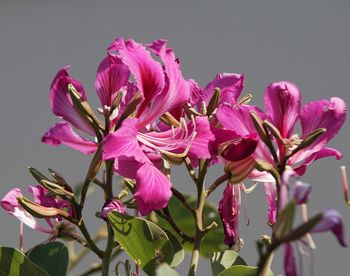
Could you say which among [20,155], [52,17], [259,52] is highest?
[52,17]

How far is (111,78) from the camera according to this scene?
1.97ft

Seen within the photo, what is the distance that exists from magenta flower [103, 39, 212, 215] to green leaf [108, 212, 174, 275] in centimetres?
3

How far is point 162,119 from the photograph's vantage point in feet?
2.08

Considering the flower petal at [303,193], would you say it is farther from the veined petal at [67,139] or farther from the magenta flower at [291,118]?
the veined petal at [67,139]

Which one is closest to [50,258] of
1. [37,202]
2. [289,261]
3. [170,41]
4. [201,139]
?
[37,202]

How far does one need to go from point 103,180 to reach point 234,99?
106 mm

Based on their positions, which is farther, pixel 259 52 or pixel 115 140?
pixel 259 52

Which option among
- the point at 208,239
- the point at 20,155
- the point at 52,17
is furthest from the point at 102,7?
the point at 208,239

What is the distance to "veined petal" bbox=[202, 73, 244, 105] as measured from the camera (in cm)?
63

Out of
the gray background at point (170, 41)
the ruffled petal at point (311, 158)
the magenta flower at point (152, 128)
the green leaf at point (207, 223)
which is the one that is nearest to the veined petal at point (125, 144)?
Answer: the magenta flower at point (152, 128)

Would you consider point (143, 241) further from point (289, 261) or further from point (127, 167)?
point (289, 261)

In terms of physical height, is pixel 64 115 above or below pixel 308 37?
above

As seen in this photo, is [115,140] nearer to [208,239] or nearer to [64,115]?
[64,115]

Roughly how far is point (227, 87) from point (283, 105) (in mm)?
76
